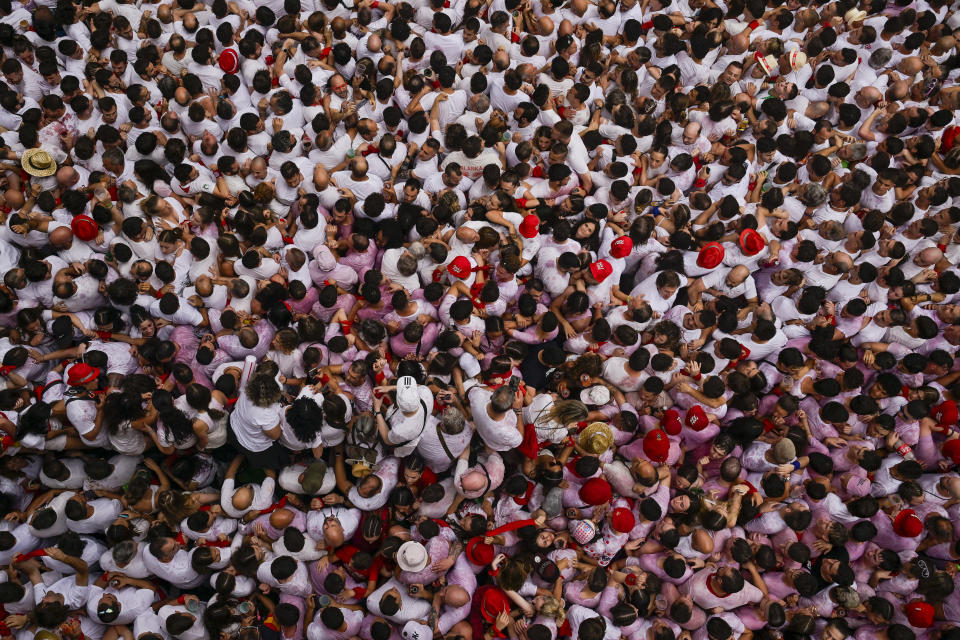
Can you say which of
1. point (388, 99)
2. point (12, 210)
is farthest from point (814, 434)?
point (12, 210)

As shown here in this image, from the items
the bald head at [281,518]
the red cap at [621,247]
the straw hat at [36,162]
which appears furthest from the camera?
the red cap at [621,247]

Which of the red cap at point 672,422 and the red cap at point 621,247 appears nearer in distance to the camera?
the red cap at point 672,422

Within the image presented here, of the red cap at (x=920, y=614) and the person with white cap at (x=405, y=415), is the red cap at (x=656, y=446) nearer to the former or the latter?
the person with white cap at (x=405, y=415)

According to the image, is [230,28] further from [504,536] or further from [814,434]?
[814,434]

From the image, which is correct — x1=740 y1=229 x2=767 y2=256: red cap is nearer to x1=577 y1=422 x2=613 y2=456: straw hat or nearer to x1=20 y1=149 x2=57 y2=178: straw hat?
x1=577 y1=422 x2=613 y2=456: straw hat

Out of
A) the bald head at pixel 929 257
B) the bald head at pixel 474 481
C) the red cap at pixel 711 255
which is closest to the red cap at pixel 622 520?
the bald head at pixel 474 481

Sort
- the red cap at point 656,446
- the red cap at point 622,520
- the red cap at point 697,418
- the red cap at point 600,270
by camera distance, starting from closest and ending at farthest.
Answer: the red cap at point 622,520, the red cap at point 656,446, the red cap at point 697,418, the red cap at point 600,270

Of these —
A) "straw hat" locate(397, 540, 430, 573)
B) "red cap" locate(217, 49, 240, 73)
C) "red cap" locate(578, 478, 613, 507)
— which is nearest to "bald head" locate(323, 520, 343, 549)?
"straw hat" locate(397, 540, 430, 573)
